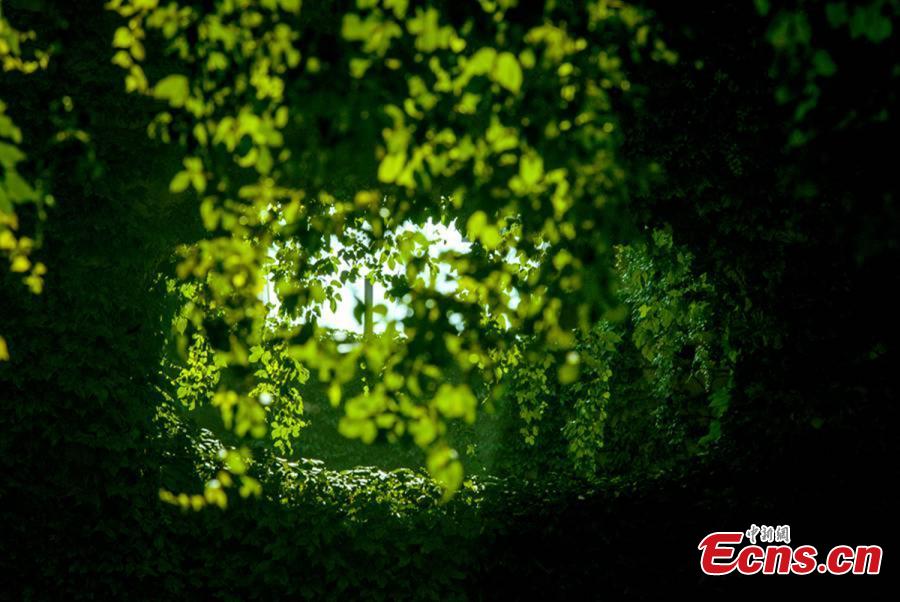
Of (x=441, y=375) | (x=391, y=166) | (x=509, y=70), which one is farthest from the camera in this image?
(x=441, y=375)

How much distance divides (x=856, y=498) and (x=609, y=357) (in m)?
6.94

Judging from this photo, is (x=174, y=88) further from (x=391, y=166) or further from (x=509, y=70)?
(x=509, y=70)

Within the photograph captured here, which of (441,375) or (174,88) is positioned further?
(441,375)

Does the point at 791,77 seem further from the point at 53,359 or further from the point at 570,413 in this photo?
the point at 570,413

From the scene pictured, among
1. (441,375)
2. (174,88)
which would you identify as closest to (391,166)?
(174,88)

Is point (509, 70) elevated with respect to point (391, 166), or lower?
elevated

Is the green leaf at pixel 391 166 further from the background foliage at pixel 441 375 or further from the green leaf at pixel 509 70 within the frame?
the background foliage at pixel 441 375

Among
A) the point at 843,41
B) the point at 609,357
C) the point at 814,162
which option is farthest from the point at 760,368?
the point at 609,357

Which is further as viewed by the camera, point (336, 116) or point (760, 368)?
point (760, 368)

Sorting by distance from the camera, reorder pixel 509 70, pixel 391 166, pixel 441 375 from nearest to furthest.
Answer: pixel 509 70 → pixel 391 166 → pixel 441 375

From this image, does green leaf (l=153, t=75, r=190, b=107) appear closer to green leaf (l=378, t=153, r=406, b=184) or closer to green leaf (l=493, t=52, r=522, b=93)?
green leaf (l=378, t=153, r=406, b=184)

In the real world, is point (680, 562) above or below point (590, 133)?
below

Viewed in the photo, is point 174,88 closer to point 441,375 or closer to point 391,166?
point 391,166

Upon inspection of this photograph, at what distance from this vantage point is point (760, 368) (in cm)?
576
